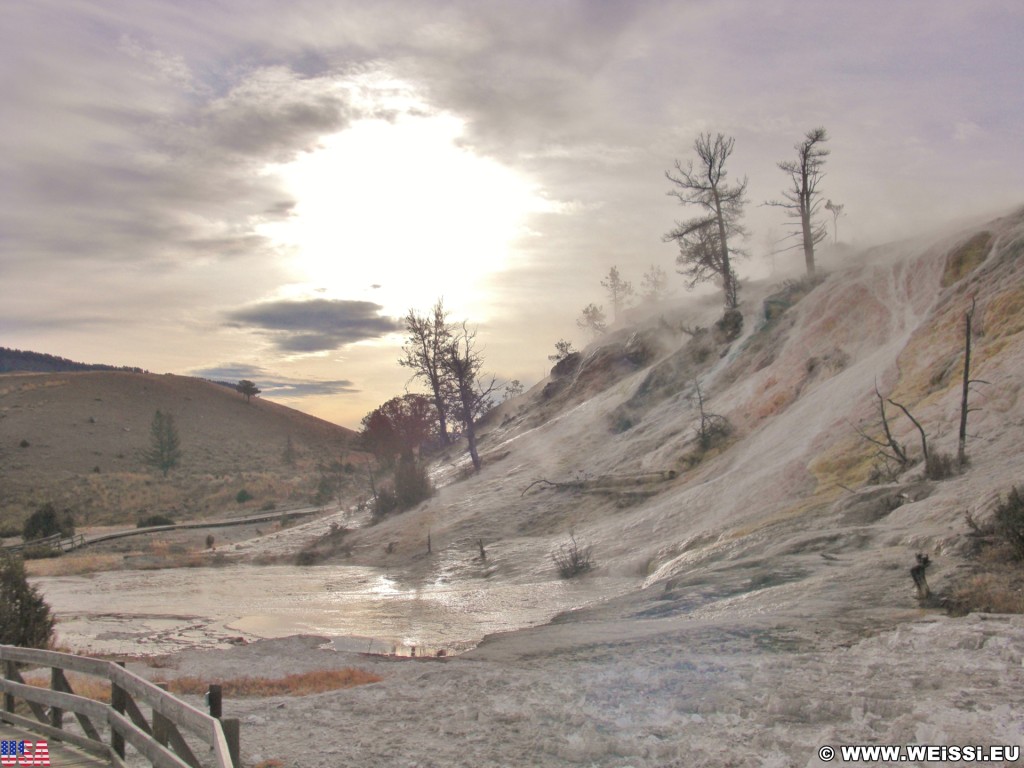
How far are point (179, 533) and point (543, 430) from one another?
76.0 ft

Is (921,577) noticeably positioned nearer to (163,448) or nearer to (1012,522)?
(1012,522)

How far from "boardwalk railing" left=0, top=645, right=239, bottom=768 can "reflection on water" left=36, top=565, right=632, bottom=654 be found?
25.1 ft

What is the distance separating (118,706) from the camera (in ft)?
22.3

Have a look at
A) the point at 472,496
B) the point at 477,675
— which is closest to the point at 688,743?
the point at 477,675

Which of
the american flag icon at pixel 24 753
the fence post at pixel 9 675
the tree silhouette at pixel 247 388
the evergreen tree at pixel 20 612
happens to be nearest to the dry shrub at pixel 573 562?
the evergreen tree at pixel 20 612

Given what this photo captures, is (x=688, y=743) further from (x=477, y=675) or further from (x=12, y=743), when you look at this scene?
(x=12, y=743)

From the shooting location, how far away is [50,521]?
147 ft

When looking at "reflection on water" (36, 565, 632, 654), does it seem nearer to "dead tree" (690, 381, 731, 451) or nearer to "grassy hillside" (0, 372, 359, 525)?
"dead tree" (690, 381, 731, 451)

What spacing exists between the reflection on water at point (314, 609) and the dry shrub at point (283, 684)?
3.46 meters

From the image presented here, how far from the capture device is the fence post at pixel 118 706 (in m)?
6.73

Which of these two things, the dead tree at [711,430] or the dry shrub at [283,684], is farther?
the dead tree at [711,430]

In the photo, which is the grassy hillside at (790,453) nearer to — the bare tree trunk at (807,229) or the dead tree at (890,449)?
the dead tree at (890,449)

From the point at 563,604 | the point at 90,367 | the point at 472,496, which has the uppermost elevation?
the point at 90,367

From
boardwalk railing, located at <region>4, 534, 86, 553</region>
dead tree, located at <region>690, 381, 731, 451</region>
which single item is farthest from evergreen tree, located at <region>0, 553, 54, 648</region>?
boardwalk railing, located at <region>4, 534, 86, 553</region>
